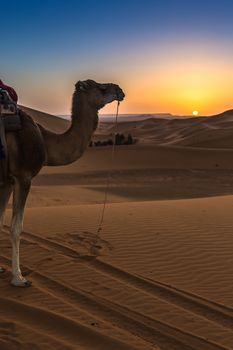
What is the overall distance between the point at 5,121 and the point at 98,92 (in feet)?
5.15

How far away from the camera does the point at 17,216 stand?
6387 millimetres

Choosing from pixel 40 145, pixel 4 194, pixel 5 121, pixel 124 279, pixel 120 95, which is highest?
pixel 120 95

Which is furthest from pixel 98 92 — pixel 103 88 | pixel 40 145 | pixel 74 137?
pixel 40 145

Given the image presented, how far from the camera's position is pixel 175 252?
27.5ft

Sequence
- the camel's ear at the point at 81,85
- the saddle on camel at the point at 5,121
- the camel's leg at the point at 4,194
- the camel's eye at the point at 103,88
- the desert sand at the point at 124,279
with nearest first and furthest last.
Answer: the desert sand at the point at 124,279
the saddle on camel at the point at 5,121
the camel's leg at the point at 4,194
the camel's ear at the point at 81,85
the camel's eye at the point at 103,88

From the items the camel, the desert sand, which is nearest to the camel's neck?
the camel

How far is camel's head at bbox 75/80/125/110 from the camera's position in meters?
6.95

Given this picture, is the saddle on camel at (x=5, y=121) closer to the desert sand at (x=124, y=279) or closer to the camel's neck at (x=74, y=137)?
the camel's neck at (x=74, y=137)

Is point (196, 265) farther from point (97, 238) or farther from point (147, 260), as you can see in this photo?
point (97, 238)

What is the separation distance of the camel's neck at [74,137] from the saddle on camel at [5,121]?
2.17ft

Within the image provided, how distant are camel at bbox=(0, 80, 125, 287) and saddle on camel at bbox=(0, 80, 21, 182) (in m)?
0.09

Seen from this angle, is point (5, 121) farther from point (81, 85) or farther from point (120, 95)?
point (120, 95)

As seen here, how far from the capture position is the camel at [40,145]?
6270 mm

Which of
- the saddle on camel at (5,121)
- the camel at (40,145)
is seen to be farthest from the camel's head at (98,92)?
the saddle on camel at (5,121)
